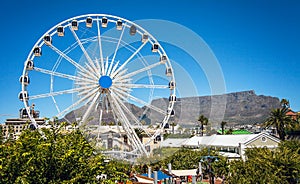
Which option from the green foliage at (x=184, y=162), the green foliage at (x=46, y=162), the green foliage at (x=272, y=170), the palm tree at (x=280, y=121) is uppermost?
the palm tree at (x=280, y=121)

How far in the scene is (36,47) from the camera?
94.4ft

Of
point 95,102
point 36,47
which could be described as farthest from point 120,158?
point 36,47

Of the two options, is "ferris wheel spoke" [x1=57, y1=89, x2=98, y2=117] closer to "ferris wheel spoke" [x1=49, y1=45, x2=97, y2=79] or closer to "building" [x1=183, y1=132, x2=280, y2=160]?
"ferris wheel spoke" [x1=49, y1=45, x2=97, y2=79]

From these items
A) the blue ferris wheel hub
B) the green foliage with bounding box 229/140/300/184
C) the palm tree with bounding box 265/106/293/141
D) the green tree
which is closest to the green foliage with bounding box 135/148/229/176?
the blue ferris wheel hub

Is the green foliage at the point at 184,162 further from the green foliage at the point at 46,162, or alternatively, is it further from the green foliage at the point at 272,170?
the green foliage at the point at 46,162

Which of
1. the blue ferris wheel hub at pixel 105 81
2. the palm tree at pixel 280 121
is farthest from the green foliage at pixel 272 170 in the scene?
the palm tree at pixel 280 121

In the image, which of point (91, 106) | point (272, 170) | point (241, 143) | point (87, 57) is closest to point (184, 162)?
point (241, 143)

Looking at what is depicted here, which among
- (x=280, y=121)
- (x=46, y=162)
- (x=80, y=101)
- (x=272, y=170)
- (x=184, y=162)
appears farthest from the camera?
(x=280, y=121)

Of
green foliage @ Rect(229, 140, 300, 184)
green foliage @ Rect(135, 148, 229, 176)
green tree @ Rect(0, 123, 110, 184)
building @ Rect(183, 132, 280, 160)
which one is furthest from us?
building @ Rect(183, 132, 280, 160)

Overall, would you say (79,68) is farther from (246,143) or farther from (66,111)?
(246,143)

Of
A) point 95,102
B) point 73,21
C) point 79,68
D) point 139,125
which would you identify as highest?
point 73,21

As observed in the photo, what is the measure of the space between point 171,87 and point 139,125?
495 centimetres

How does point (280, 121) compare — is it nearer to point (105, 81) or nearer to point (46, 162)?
point (105, 81)

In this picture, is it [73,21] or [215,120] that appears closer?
[73,21]
